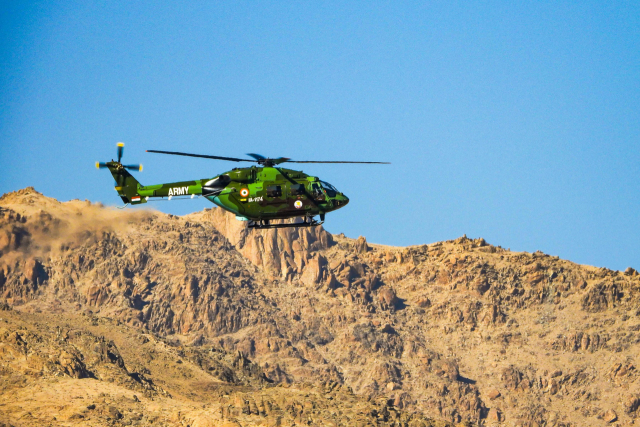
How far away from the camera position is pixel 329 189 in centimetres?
12256

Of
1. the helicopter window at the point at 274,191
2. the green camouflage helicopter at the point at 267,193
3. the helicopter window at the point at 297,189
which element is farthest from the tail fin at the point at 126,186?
the helicopter window at the point at 297,189

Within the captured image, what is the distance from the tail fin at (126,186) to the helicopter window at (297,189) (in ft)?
51.5

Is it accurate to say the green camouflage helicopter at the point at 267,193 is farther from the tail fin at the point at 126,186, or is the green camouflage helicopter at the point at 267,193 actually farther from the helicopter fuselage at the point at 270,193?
the tail fin at the point at 126,186

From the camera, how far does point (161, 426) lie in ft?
560

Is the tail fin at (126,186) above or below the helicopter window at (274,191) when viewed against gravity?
above

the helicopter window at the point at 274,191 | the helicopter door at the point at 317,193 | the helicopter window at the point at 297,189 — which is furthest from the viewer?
the helicopter door at the point at 317,193

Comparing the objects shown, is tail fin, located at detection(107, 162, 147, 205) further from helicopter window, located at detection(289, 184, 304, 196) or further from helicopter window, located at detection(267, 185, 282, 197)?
helicopter window, located at detection(289, 184, 304, 196)

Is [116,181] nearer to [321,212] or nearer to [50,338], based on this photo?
[321,212]

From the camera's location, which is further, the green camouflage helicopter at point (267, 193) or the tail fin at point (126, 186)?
the tail fin at point (126, 186)

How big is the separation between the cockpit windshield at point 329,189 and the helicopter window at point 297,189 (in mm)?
2143

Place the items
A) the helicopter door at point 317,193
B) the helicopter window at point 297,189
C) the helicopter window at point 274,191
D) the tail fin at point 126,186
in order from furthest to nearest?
1. the tail fin at point 126,186
2. the helicopter door at point 317,193
3. the helicopter window at point 297,189
4. the helicopter window at point 274,191

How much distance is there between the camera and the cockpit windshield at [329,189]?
4813 inches

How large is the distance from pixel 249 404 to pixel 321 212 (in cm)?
6042

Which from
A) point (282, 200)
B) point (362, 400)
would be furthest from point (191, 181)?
point (362, 400)
